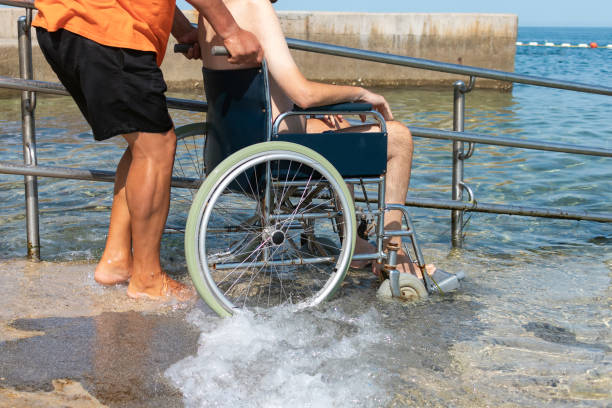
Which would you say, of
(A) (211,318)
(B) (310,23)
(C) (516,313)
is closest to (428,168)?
(C) (516,313)

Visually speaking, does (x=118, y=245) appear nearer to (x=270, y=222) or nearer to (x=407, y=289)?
(x=270, y=222)

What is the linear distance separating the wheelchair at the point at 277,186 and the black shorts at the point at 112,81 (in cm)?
27

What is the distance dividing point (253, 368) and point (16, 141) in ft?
21.8

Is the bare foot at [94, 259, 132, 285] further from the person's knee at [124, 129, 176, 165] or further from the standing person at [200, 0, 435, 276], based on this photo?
the standing person at [200, 0, 435, 276]

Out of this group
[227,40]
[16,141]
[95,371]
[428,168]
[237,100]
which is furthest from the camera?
[16,141]

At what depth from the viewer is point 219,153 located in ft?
9.54

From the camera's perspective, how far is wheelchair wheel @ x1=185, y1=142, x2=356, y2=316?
2.55 metres

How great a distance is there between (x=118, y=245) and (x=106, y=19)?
947 millimetres

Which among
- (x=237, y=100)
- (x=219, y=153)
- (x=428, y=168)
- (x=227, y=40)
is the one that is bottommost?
(x=428, y=168)

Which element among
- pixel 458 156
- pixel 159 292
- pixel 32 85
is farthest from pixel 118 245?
pixel 458 156

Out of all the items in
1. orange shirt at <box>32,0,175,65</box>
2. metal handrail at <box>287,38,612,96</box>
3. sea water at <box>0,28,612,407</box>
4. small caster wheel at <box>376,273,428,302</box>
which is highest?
orange shirt at <box>32,0,175,65</box>

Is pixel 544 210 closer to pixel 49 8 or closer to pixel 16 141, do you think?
pixel 49 8

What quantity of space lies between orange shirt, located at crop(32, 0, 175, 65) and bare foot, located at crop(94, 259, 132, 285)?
935 millimetres

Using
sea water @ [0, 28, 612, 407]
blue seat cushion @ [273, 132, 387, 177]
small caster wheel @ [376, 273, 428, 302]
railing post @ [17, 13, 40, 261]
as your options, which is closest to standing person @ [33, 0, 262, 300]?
blue seat cushion @ [273, 132, 387, 177]
